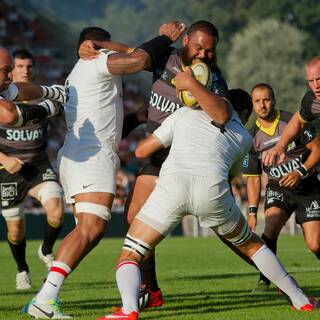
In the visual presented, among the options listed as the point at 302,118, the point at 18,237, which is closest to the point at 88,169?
the point at 302,118

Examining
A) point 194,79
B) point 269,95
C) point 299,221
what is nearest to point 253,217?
point 299,221

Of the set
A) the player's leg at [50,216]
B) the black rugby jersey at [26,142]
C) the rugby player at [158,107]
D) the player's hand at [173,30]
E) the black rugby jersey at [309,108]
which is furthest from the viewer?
the black rugby jersey at [26,142]

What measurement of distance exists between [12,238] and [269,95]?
13.2 feet

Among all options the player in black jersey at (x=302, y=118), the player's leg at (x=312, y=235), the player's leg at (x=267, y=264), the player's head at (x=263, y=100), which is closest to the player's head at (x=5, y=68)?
the player's leg at (x=267, y=264)

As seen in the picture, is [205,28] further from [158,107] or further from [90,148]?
[90,148]

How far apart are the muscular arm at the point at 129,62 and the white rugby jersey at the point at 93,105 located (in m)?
0.15

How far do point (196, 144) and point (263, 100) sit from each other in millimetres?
3990

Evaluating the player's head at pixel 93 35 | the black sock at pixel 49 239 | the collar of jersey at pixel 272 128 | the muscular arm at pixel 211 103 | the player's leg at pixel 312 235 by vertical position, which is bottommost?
the black sock at pixel 49 239

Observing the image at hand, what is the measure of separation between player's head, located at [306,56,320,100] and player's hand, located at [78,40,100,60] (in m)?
2.09

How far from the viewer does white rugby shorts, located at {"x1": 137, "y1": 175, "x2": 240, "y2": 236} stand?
29.0ft

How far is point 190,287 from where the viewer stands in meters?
13.1

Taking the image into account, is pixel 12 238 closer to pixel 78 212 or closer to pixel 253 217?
pixel 253 217

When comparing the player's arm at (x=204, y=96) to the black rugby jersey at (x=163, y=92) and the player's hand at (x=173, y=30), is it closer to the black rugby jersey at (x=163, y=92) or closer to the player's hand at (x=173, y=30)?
the black rugby jersey at (x=163, y=92)

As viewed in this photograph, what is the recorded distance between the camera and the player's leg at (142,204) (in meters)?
10.7
